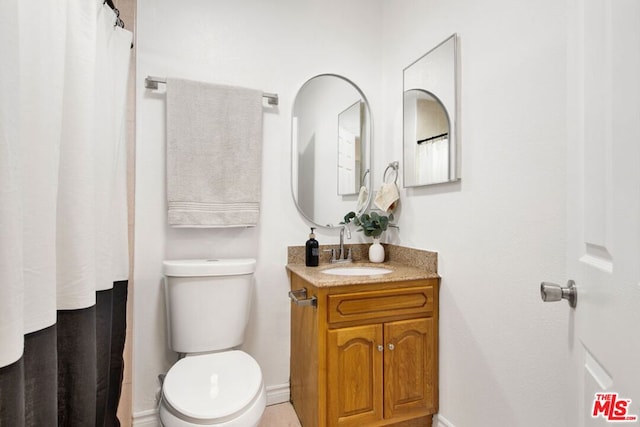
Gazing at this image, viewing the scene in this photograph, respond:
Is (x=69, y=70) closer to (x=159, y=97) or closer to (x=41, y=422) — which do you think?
(x=41, y=422)

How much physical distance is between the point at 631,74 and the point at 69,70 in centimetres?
116

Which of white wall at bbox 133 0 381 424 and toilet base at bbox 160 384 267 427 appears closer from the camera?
toilet base at bbox 160 384 267 427

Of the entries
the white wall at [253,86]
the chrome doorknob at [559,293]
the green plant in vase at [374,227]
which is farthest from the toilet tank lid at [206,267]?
the chrome doorknob at [559,293]

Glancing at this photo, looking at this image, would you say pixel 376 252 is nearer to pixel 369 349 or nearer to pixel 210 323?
pixel 369 349

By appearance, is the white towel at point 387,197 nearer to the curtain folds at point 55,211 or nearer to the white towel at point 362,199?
the white towel at point 362,199

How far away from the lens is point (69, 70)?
2.70ft

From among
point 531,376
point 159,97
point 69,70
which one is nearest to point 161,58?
point 159,97

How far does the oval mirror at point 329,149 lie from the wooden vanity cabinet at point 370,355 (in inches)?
23.3

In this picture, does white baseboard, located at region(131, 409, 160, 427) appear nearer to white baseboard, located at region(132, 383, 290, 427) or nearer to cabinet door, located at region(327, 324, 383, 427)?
white baseboard, located at region(132, 383, 290, 427)

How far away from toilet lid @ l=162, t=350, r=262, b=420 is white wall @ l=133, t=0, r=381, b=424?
1.39ft

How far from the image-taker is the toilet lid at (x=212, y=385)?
113cm

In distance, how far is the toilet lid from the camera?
113cm

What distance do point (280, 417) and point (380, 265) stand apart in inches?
39.1

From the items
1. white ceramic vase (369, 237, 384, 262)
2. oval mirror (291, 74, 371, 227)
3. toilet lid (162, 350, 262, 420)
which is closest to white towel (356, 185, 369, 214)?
oval mirror (291, 74, 371, 227)
